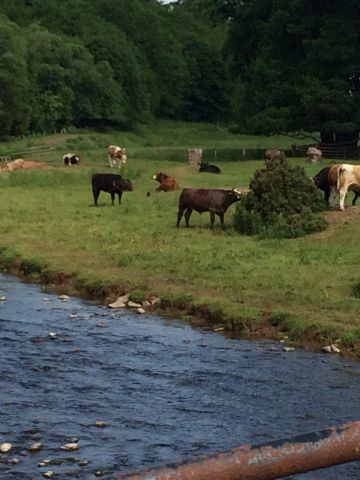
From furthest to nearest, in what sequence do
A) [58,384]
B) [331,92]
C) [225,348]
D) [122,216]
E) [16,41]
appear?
[16,41] < [331,92] < [122,216] < [225,348] < [58,384]

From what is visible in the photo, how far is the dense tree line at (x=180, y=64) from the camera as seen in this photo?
173 feet

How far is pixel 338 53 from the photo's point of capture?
Answer: 5166 cm

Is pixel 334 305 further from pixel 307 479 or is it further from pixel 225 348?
pixel 307 479

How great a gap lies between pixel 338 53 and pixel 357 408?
42.5 m

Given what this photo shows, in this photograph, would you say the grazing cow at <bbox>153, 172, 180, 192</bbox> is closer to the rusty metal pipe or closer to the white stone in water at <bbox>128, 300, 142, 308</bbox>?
the white stone in water at <bbox>128, 300, 142, 308</bbox>

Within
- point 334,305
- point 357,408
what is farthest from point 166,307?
point 357,408

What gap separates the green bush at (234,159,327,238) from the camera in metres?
25.0

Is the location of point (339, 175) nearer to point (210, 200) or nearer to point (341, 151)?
point (210, 200)

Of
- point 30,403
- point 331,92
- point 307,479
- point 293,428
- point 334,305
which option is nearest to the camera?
point 307,479

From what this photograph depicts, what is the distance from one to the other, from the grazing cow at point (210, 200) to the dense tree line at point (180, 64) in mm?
25863

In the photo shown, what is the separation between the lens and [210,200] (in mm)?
26500

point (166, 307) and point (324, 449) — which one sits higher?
point (324, 449)

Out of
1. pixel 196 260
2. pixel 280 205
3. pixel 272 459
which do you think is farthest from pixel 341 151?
pixel 272 459

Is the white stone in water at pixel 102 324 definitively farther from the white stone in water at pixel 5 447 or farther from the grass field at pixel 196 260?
the white stone in water at pixel 5 447
